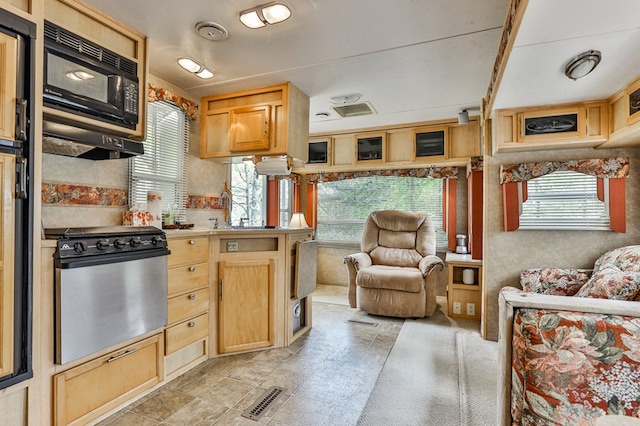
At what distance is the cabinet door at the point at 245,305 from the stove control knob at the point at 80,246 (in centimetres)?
103

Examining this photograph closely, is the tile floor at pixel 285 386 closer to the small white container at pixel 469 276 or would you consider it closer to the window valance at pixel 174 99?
the small white container at pixel 469 276

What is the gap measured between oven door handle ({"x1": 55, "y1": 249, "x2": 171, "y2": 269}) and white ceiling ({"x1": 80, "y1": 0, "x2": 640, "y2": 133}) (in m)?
1.46

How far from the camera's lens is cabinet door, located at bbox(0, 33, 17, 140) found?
1.38 m

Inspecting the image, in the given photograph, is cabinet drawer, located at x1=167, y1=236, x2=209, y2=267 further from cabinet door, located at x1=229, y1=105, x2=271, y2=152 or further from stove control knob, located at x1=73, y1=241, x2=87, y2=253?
cabinet door, located at x1=229, y1=105, x2=271, y2=152

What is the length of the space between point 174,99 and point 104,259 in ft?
5.79

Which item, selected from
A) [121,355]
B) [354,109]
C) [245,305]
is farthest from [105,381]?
[354,109]

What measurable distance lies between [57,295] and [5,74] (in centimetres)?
103

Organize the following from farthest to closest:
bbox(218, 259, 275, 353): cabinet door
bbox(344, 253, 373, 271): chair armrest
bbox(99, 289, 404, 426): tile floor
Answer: bbox(344, 253, 373, 271): chair armrest, bbox(218, 259, 275, 353): cabinet door, bbox(99, 289, 404, 426): tile floor

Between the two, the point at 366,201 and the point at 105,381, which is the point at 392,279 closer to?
the point at 366,201

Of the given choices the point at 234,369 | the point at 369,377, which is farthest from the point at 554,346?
the point at 234,369

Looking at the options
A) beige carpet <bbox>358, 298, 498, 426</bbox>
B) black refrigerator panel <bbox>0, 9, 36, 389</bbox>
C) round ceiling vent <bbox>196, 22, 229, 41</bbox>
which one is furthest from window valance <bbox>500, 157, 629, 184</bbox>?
black refrigerator panel <bbox>0, 9, 36, 389</bbox>

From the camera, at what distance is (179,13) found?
77.6 inches

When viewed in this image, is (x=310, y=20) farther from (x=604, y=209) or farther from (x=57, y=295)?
(x=604, y=209)

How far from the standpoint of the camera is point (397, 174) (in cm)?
488
